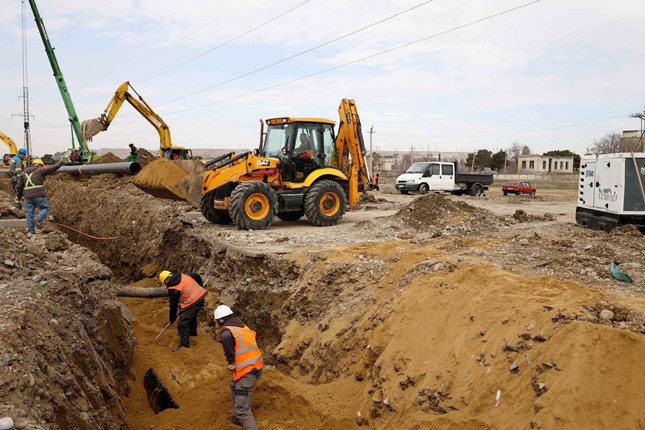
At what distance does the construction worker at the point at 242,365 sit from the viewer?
6195 mm

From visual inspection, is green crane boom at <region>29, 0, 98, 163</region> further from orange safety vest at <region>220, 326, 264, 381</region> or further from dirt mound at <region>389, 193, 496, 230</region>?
orange safety vest at <region>220, 326, 264, 381</region>

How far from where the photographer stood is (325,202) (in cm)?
1427

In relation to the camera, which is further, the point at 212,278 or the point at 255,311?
the point at 212,278

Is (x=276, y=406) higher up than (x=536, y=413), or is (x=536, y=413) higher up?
(x=536, y=413)

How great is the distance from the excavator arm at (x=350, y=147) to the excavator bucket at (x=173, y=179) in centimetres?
402

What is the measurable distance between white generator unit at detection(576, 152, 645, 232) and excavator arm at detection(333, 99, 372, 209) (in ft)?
20.0

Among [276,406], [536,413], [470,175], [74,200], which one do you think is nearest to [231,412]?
[276,406]

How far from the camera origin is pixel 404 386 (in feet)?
19.5

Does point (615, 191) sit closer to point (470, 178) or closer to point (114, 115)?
point (470, 178)

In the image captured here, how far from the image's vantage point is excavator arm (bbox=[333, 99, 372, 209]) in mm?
14742

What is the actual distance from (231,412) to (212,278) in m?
4.71

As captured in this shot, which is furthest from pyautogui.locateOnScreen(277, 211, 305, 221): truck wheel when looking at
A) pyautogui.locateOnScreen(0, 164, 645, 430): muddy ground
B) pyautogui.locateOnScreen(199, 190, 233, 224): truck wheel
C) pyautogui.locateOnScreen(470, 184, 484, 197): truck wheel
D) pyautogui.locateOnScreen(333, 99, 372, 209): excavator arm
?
pyautogui.locateOnScreen(470, 184, 484, 197): truck wheel

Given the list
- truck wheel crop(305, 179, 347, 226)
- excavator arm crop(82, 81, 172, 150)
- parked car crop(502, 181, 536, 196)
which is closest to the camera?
truck wheel crop(305, 179, 347, 226)

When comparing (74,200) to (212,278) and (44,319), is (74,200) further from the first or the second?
(44,319)
